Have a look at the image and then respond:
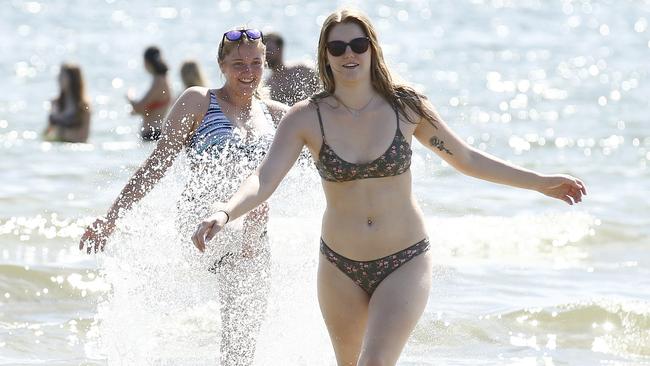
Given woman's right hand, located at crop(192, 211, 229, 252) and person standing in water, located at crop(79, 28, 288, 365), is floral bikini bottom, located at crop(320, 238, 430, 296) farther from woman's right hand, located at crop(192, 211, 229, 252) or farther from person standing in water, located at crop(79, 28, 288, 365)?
person standing in water, located at crop(79, 28, 288, 365)

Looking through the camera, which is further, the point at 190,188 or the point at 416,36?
Answer: the point at 416,36

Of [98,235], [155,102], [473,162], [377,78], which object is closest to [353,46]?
[377,78]

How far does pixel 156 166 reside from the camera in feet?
19.7

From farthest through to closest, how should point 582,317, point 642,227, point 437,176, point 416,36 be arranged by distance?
point 416,36
point 437,176
point 642,227
point 582,317

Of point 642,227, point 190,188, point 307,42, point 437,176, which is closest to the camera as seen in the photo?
point 190,188

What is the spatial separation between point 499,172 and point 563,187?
1.03ft

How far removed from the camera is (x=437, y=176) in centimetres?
1338

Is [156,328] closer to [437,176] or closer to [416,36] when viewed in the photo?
[437,176]

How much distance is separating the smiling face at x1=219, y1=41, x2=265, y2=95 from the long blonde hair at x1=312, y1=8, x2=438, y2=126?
2.80ft

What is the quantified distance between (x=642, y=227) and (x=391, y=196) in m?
6.91

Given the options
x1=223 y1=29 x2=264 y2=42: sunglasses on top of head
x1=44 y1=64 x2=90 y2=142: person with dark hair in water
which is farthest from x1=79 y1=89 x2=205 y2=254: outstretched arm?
x1=44 y1=64 x2=90 y2=142: person with dark hair in water

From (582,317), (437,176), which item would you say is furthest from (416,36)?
(582,317)

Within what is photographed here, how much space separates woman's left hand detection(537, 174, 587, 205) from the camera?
5250 millimetres

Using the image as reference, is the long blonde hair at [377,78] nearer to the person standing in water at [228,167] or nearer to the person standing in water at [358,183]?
the person standing in water at [358,183]
